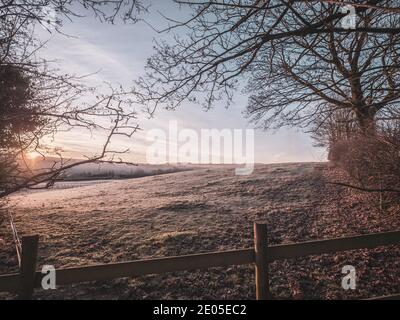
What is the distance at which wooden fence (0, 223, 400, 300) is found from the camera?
3.86m

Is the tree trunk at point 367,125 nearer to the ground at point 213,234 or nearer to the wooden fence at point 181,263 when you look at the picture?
the ground at point 213,234

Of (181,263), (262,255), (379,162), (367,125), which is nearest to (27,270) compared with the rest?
(181,263)

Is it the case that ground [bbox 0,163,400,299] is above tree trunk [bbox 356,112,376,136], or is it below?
below

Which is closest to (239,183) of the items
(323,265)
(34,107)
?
(323,265)

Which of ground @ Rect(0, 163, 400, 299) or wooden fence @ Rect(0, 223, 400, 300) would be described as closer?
wooden fence @ Rect(0, 223, 400, 300)

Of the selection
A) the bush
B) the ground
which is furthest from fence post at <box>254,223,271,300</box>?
the bush

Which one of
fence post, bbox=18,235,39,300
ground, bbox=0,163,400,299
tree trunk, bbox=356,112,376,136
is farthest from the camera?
tree trunk, bbox=356,112,376,136

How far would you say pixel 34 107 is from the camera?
5801 millimetres

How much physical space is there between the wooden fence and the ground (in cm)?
221

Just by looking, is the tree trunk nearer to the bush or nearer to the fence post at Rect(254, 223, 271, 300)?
the bush

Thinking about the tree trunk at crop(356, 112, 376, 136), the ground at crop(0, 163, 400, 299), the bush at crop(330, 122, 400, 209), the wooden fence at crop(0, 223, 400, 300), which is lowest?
the ground at crop(0, 163, 400, 299)

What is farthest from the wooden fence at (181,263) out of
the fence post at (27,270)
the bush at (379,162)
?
the bush at (379,162)

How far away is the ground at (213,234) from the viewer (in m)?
6.99

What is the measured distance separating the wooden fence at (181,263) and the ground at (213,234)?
7.24 ft
